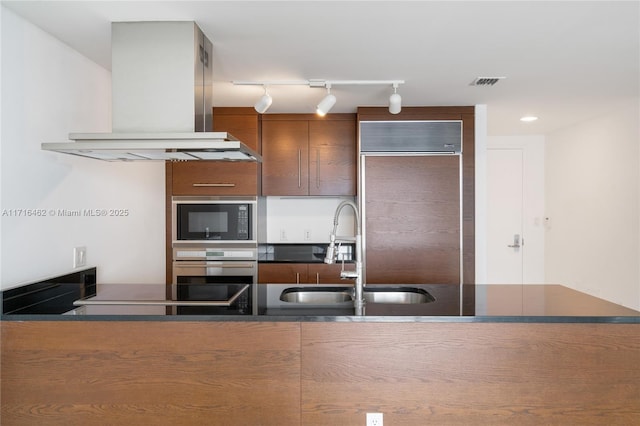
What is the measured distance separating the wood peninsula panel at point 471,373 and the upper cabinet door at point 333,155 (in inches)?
86.6

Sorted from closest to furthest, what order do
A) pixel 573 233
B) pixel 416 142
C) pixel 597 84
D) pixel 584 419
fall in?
pixel 584 419 → pixel 597 84 → pixel 416 142 → pixel 573 233

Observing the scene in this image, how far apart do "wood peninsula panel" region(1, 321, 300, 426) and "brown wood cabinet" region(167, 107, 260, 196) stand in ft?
6.62

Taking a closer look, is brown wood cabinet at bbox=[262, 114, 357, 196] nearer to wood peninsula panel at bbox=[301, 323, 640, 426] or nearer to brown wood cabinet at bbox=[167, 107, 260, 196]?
brown wood cabinet at bbox=[167, 107, 260, 196]

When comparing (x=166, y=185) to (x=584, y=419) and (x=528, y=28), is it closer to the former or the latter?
(x=528, y=28)

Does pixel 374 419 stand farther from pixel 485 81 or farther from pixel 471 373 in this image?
pixel 485 81

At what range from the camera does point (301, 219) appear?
161 inches

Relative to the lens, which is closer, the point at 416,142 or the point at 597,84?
A: the point at 597,84

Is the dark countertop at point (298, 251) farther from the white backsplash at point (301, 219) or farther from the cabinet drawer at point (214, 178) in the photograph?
the cabinet drawer at point (214, 178)

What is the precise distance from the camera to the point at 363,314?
1.61 m

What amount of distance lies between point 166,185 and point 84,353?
7.00 ft

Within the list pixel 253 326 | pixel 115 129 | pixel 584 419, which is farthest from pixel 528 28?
pixel 115 129

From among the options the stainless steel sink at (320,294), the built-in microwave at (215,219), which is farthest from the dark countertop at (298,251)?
the stainless steel sink at (320,294)

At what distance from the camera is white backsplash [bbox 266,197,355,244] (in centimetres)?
409

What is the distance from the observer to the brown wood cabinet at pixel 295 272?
350cm
